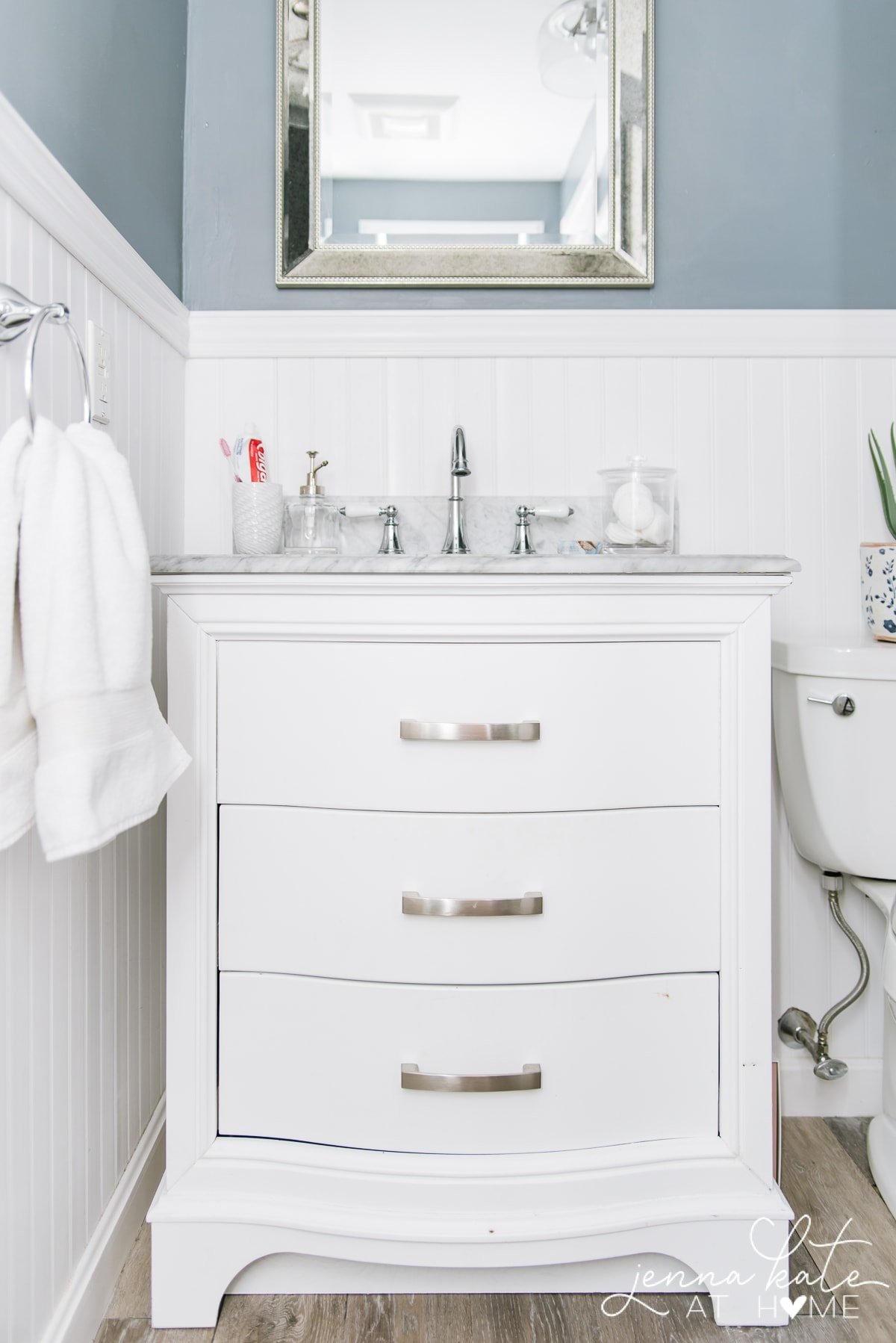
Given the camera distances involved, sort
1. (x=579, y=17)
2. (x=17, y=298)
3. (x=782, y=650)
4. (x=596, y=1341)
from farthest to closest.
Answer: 1. (x=579, y=17)
2. (x=782, y=650)
3. (x=596, y=1341)
4. (x=17, y=298)

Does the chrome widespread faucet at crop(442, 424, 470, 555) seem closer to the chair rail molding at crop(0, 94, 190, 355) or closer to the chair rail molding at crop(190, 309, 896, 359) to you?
the chair rail molding at crop(190, 309, 896, 359)

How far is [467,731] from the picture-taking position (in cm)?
93

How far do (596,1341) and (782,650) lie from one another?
3.07 ft

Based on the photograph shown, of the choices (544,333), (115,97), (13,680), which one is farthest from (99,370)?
(544,333)

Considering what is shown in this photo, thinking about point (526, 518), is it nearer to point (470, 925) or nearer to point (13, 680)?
point (470, 925)

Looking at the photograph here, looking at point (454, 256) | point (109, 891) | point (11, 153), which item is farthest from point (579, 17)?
point (109, 891)

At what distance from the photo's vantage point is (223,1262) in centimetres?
95

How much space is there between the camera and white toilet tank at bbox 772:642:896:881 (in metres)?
1.17

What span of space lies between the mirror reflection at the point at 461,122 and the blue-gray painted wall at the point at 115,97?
0.69 feet

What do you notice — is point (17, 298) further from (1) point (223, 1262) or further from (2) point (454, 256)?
(1) point (223, 1262)

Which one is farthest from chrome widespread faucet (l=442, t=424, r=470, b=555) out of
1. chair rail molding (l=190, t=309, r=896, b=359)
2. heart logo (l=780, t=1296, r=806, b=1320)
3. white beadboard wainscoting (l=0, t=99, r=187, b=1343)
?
heart logo (l=780, t=1296, r=806, b=1320)

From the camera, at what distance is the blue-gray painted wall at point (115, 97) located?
854 mm

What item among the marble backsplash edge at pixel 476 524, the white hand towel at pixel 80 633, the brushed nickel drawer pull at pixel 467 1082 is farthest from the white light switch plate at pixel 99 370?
the brushed nickel drawer pull at pixel 467 1082

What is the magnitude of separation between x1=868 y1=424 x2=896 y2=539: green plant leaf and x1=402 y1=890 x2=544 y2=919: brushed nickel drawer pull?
929mm
